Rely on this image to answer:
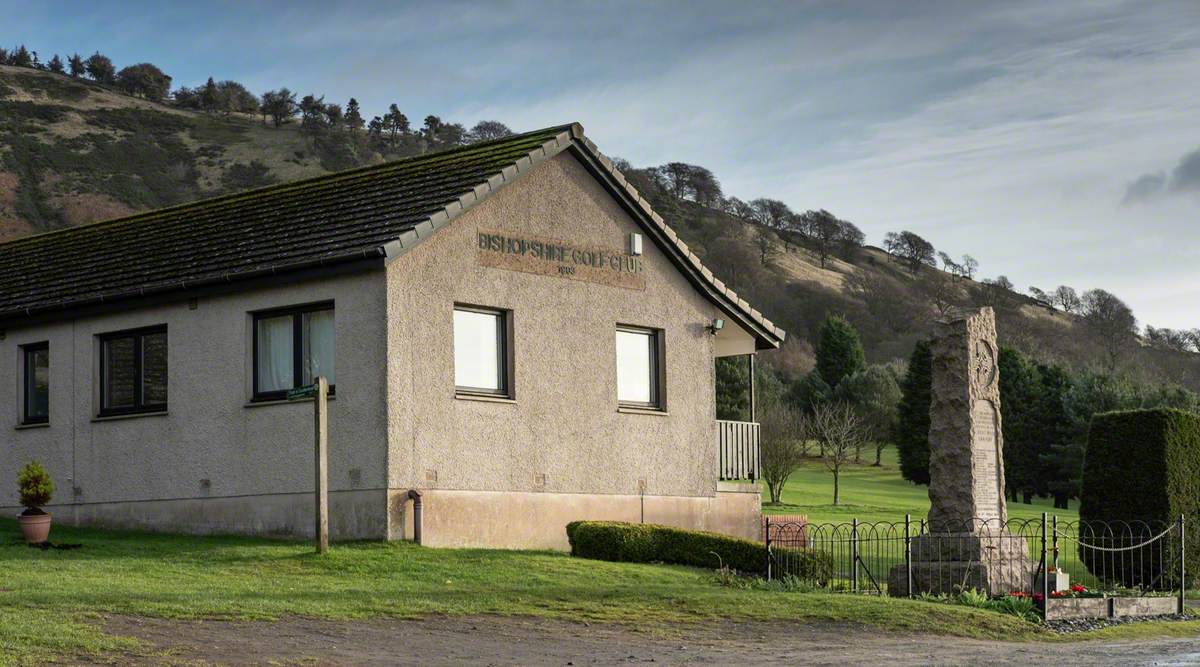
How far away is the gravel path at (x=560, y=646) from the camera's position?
13.8 metres

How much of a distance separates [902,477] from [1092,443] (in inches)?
1933

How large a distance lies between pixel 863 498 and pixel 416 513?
124 feet

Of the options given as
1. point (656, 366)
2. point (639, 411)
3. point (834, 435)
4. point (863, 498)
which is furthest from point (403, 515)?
point (834, 435)

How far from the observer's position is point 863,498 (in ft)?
191

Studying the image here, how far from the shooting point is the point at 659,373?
1085 inches

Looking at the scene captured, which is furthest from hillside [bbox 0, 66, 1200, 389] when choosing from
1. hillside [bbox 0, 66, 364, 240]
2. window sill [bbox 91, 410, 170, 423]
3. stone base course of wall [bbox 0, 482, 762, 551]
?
stone base course of wall [bbox 0, 482, 762, 551]

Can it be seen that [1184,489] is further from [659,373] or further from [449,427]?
[449,427]

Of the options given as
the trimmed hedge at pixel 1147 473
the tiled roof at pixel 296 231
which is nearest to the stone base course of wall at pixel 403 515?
the tiled roof at pixel 296 231

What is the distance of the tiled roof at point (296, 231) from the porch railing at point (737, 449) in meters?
1.93

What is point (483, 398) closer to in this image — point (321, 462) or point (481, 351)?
point (481, 351)

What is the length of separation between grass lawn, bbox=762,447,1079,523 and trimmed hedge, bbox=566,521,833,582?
14049 millimetres

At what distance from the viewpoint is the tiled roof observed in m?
23.8

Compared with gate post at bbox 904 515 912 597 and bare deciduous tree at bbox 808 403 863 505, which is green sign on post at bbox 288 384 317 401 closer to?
gate post at bbox 904 515 912 597

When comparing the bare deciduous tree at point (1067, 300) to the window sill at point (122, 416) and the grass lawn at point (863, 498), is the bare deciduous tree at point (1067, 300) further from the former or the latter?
the window sill at point (122, 416)
